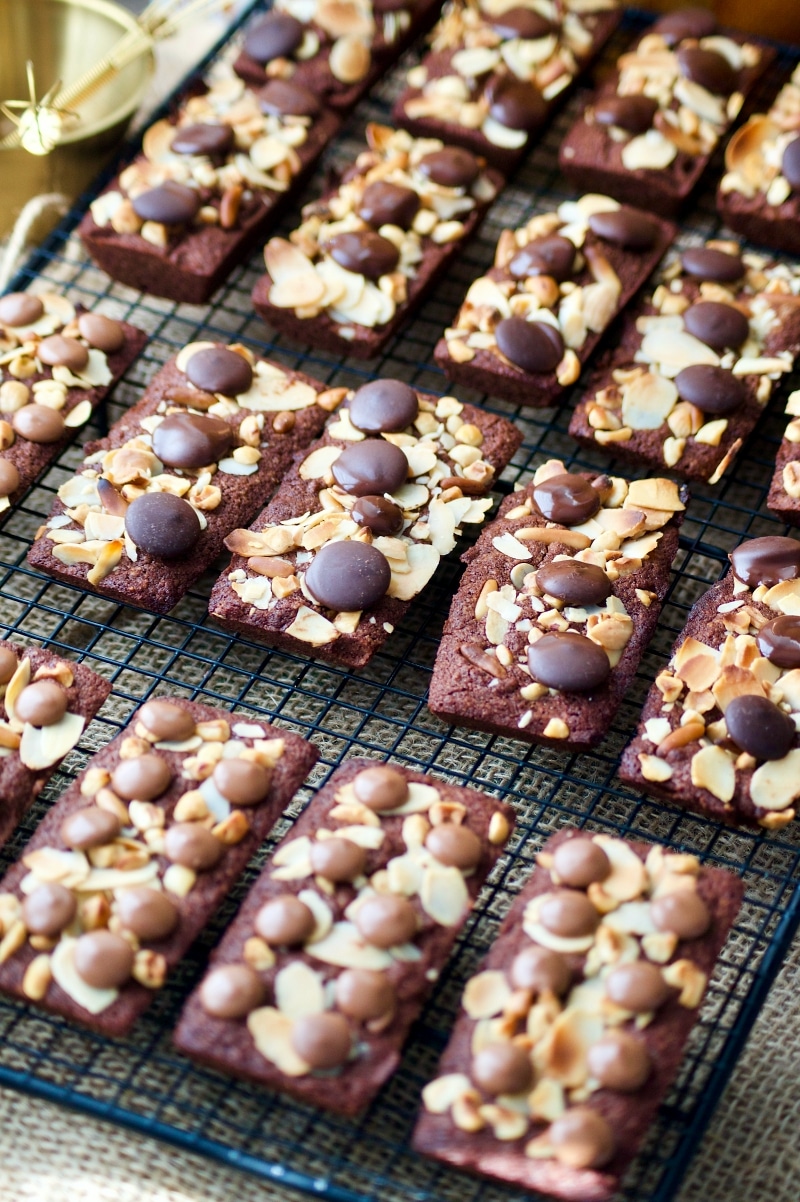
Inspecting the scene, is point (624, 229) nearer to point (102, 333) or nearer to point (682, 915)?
point (102, 333)

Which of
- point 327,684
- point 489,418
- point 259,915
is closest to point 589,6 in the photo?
point 489,418

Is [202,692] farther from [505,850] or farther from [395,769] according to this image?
[505,850]

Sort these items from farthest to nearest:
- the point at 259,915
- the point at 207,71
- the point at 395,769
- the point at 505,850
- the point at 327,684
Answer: the point at 207,71
the point at 327,684
the point at 505,850
the point at 395,769
the point at 259,915

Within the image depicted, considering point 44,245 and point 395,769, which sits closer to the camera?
point 395,769

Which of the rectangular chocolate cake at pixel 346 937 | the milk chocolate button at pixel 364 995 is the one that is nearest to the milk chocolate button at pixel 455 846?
the rectangular chocolate cake at pixel 346 937

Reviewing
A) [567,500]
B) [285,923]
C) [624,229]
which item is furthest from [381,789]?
[624,229]

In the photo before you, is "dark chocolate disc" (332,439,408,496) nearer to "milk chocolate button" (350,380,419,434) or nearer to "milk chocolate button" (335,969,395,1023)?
"milk chocolate button" (350,380,419,434)

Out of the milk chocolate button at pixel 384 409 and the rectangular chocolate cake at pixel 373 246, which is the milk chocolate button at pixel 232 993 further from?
the rectangular chocolate cake at pixel 373 246

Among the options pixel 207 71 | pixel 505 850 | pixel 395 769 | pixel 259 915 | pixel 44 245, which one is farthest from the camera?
pixel 207 71
